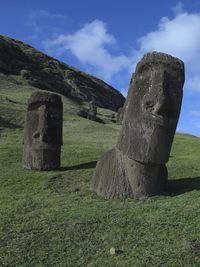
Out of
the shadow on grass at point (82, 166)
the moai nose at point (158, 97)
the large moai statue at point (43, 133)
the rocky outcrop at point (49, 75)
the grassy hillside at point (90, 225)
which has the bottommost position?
the grassy hillside at point (90, 225)

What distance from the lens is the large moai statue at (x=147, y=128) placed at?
41.7 feet

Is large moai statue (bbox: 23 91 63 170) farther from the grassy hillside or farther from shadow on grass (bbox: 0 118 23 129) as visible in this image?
shadow on grass (bbox: 0 118 23 129)

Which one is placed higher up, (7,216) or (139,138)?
(139,138)

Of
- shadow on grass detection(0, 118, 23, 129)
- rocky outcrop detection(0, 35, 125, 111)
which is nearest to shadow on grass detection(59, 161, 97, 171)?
shadow on grass detection(0, 118, 23, 129)

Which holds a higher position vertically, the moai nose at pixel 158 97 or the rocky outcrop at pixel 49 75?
the rocky outcrop at pixel 49 75

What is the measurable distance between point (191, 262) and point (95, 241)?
199cm

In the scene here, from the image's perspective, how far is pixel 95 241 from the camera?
410 inches

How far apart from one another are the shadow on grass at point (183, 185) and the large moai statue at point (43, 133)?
16.6 ft

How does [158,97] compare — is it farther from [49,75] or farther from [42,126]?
[49,75]

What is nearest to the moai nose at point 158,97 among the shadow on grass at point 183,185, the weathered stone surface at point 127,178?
the weathered stone surface at point 127,178

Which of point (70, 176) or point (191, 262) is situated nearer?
point (191, 262)

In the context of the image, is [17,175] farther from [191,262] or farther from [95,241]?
[191,262]

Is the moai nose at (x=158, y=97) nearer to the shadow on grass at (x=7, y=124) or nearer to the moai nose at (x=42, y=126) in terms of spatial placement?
the moai nose at (x=42, y=126)

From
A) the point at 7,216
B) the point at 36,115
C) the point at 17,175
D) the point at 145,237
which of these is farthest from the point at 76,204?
the point at 36,115
